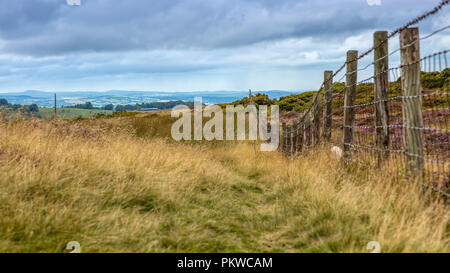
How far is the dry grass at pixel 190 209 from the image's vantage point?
11.2ft

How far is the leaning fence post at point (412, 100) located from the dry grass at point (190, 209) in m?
0.40

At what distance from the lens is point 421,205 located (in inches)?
146

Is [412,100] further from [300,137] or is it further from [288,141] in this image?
[288,141]

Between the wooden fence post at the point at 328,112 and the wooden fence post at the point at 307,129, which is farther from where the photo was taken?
the wooden fence post at the point at 307,129

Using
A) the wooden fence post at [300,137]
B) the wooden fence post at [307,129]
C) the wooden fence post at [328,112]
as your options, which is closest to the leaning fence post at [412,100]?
the wooden fence post at [328,112]

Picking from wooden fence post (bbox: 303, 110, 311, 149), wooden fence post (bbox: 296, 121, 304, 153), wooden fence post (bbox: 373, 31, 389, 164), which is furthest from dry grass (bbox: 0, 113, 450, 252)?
wooden fence post (bbox: 296, 121, 304, 153)

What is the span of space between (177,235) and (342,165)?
384cm

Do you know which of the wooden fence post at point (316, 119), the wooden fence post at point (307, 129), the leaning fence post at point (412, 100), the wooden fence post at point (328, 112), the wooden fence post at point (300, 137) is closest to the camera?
the leaning fence post at point (412, 100)

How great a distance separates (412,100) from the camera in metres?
4.16

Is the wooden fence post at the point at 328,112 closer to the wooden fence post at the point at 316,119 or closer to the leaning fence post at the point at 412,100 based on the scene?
the wooden fence post at the point at 316,119

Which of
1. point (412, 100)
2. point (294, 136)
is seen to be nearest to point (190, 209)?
point (412, 100)

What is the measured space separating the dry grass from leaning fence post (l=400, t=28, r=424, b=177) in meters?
0.40

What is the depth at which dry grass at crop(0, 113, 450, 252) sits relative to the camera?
341 cm
